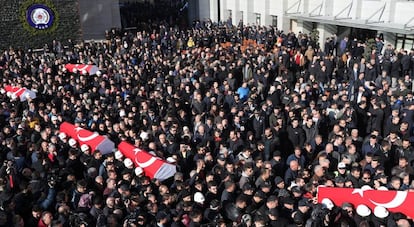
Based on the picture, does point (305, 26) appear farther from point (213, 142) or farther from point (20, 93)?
point (213, 142)

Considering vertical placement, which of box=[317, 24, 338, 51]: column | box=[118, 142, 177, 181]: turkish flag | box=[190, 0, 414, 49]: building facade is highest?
box=[190, 0, 414, 49]: building facade

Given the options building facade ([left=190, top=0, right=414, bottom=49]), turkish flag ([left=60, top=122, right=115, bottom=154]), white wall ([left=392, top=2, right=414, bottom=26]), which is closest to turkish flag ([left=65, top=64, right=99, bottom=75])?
turkish flag ([left=60, top=122, right=115, bottom=154])

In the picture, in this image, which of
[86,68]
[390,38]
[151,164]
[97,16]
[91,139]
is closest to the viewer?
[151,164]

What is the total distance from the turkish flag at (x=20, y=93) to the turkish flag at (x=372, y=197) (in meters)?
9.61

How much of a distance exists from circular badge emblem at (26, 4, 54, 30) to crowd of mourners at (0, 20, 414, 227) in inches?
433

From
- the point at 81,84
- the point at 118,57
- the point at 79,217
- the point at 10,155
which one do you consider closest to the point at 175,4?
the point at 118,57

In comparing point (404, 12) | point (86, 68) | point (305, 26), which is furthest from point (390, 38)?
point (86, 68)

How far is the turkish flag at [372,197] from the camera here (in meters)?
6.27

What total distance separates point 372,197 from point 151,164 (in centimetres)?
381

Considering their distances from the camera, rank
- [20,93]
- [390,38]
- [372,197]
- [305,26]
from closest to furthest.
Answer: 1. [372,197]
2. [20,93]
3. [390,38]
4. [305,26]

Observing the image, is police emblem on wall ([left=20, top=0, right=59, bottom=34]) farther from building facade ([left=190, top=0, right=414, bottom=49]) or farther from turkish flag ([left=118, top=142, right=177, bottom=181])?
turkish flag ([left=118, top=142, right=177, bottom=181])

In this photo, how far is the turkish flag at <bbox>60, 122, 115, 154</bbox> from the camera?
360 inches

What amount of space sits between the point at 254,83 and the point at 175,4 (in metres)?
24.5

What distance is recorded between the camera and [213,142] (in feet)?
29.9
